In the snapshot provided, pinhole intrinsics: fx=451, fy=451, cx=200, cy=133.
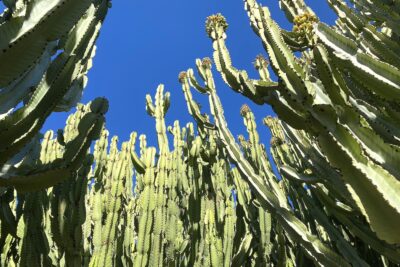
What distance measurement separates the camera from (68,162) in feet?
8.13

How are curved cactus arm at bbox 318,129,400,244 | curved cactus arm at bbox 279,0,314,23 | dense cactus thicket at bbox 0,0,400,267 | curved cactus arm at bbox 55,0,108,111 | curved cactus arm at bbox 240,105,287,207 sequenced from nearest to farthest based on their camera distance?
curved cactus arm at bbox 318,129,400,244 → dense cactus thicket at bbox 0,0,400,267 → curved cactus arm at bbox 55,0,108,111 → curved cactus arm at bbox 240,105,287,207 → curved cactus arm at bbox 279,0,314,23

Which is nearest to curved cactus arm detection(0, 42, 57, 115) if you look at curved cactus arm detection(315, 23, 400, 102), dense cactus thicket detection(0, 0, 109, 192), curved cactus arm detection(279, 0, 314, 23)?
dense cactus thicket detection(0, 0, 109, 192)

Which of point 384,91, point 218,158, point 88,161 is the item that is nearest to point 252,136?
point 218,158

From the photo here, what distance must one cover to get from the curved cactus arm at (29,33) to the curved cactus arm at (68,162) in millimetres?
488

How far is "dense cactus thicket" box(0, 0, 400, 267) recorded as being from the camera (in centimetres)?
213

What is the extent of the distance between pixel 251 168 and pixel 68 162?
1.37m

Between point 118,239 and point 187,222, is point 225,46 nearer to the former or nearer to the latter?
point 118,239

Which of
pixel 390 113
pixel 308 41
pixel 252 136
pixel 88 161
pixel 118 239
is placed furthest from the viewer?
pixel 252 136

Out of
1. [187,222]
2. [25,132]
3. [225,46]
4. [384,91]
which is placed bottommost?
[384,91]

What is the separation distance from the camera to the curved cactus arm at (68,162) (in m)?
2.20

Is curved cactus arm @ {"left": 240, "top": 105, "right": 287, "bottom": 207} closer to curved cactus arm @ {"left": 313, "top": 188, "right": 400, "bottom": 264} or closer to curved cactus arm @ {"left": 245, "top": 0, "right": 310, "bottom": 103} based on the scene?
curved cactus arm @ {"left": 313, "top": 188, "right": 400, "bottom": 264}

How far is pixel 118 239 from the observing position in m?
4.57

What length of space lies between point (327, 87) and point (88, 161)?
6.46ft

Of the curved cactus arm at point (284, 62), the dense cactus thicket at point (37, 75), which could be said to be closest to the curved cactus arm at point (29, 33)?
the dense cactus thicket at point (37, 75)
